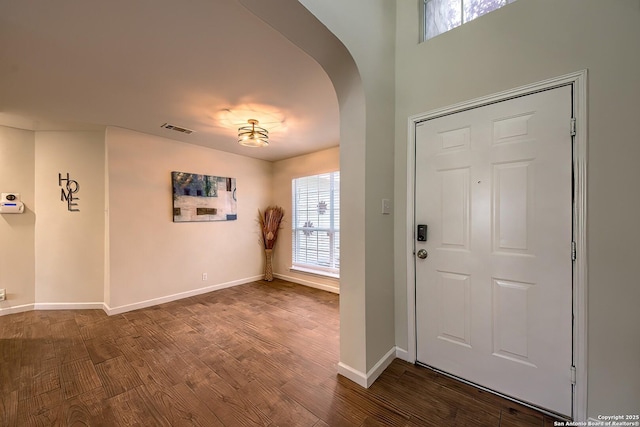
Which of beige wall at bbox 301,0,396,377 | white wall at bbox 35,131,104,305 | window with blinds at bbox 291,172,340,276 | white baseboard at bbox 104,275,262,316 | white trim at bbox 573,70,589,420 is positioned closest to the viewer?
white trim at bbox 573,70,589,420

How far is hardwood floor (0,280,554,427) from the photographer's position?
5.03 feet

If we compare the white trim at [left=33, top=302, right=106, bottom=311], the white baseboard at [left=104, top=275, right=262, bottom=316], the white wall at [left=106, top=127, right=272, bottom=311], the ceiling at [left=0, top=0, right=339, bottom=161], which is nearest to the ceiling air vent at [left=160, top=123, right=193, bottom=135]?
the ceiling at [left=0, top=0, right=339, bottom=161]

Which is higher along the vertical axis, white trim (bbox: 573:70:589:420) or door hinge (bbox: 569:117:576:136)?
door hinge (bbox: 569:117:576:136)

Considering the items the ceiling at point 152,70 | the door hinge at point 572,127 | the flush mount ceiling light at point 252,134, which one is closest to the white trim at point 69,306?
the ceiling at point 152,70

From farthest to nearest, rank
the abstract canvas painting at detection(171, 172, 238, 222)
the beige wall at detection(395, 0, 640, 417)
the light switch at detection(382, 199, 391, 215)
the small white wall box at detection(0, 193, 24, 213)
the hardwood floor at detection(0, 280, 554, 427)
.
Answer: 1. the abstract canvas painting at detection(171, 172, 238, 222)
2. the small white wall box at detection(0, 193, 24, 213)
3. the light switch at detection(382, 199, 391, 215)
4. the hardwood floor at detection(0, 280, 554, 427)
5. the beige wall at detection(395, 0, 640, 417)

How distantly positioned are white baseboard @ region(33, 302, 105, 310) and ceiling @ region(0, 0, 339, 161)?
8.01 ft

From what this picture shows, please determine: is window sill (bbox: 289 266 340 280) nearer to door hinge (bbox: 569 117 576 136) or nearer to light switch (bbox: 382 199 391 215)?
light switch (bbox: 382 199 391 215)

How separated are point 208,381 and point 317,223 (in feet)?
9.71

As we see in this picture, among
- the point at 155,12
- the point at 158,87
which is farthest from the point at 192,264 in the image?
the point at 155,12

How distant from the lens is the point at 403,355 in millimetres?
2086

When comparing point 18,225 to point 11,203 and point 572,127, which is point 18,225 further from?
point 572,127

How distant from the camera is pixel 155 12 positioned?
1450mm

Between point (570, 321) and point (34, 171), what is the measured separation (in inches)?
233

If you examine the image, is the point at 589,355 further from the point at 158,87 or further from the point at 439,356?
the point at 158,87
